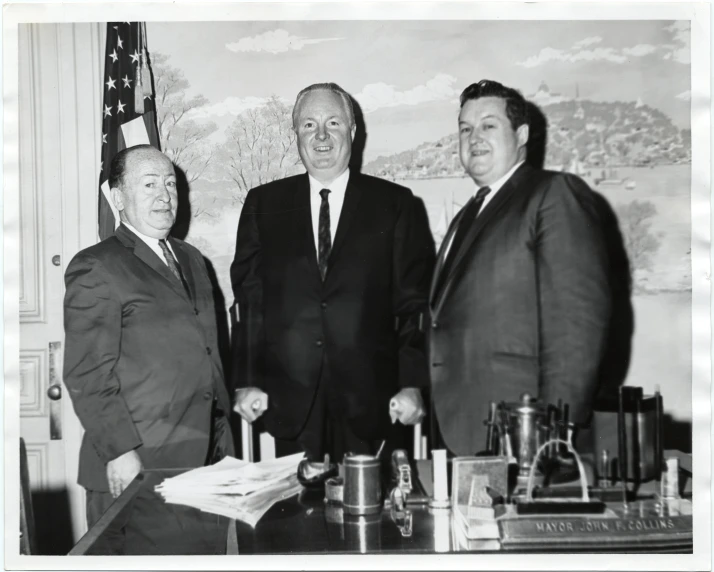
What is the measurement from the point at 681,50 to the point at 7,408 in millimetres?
2474

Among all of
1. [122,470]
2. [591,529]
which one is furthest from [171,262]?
[591,529]

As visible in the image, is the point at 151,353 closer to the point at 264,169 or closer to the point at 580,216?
the point at 264,169

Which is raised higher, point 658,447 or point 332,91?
point 332,91

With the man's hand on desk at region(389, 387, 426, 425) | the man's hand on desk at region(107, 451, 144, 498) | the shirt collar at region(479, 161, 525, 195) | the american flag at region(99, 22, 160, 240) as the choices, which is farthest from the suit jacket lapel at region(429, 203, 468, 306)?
the man's hand on desk at region(107, 451, 144, 498)

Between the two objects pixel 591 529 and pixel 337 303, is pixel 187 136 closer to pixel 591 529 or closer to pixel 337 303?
pixel 337 303

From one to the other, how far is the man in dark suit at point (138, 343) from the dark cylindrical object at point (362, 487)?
69 cm

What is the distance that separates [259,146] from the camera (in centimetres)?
258

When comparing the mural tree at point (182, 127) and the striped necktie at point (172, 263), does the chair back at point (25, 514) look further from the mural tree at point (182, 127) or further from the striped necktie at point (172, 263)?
the mural tree at point (182, 127)

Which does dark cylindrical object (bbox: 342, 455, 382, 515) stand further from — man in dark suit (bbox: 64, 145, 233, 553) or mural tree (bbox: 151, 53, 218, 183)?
mural tree (bbox: 151, 53, 218, 183)

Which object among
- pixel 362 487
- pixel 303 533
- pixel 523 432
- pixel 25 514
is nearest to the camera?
pixel 303 533

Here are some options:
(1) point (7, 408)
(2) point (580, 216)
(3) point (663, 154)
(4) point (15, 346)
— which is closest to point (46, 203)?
(4) point (15, 346)

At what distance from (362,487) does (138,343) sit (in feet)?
3.15

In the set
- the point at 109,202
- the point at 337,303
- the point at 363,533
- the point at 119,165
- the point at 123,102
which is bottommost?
the point at 363,533

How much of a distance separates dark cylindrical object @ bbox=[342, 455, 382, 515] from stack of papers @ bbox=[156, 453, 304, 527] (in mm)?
209
